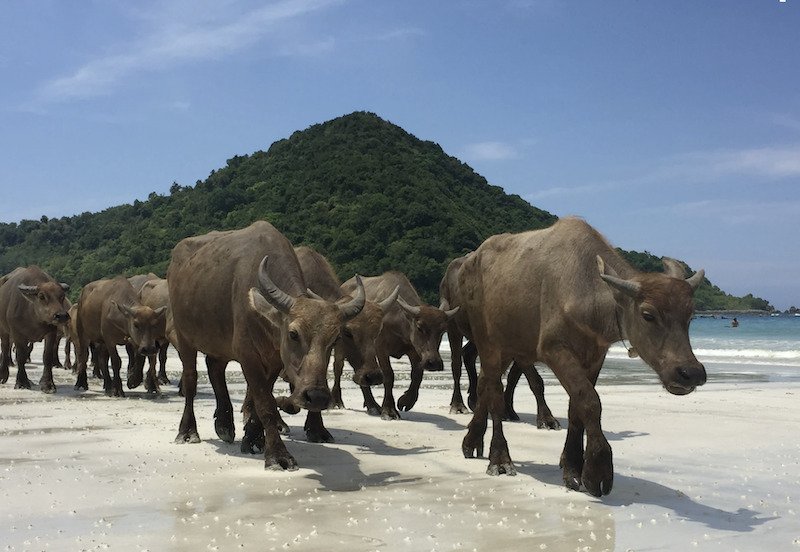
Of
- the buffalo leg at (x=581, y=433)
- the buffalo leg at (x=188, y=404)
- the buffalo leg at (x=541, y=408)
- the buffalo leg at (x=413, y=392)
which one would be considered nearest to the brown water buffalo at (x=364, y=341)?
the buffalo leg at (x=188, y=404)

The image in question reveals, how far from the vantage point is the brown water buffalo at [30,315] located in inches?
747

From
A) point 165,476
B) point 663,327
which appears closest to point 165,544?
point 165,476

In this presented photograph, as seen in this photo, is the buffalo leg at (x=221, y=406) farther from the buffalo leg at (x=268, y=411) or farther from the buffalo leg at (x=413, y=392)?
the buffalo leg at (x=413, y=392)

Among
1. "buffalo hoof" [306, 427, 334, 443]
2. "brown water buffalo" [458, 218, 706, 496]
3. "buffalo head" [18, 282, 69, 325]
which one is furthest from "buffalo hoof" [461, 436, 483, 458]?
"buffalo head" [18, 282, 69, 325]

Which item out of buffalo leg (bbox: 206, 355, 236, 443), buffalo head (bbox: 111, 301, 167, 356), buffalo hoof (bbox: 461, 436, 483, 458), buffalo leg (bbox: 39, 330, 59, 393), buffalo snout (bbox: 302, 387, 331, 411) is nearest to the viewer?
buffalo snout (bbox: 302, 387, 331, 411)

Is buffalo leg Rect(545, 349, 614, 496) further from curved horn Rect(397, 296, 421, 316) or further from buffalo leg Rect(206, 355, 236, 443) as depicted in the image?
curved horn Rect(397, 296, 421, 316)

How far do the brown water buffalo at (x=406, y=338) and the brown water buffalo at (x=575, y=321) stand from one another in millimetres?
3768

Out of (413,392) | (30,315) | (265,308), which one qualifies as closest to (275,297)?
(265,308)

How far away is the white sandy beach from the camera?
6199mm

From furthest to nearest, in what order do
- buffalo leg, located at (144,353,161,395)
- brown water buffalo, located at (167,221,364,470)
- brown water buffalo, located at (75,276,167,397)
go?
buffalo leg, located at (144,353,161,395)
brown water buffalo, located at (75,276,167,397)
brown water buffalo, located at (167,221,364,470)

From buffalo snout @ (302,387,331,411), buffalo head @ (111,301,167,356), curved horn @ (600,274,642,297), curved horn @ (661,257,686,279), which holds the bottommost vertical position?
buffalo snout @ (302,387,331,411)

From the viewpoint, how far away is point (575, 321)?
7871 mm

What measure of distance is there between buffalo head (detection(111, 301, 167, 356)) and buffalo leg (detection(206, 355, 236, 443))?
5958 millimetres

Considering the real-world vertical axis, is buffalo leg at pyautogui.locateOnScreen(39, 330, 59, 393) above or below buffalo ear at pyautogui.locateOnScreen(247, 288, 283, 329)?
below
